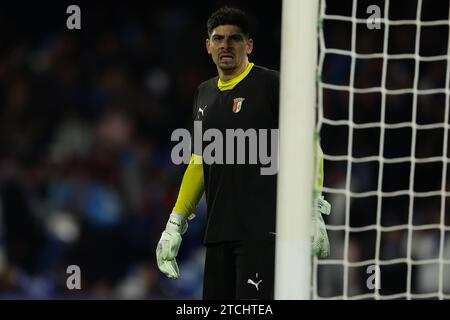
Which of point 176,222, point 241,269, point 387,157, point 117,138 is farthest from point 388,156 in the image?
point 241,269

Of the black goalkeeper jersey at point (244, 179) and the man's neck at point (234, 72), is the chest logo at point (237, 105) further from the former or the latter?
the man's neck at point (234, 72)

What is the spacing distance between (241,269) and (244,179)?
30 cm

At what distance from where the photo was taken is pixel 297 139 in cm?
269

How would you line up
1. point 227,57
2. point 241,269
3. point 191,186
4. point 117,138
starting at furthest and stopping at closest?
point 117,138, point 191,186, point 227,57, point 241,269

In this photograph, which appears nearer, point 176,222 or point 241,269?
point 241,269

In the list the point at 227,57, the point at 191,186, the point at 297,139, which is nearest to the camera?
the point at 297,139

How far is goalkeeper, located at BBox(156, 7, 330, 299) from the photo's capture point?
3268mm

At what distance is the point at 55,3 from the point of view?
6402 mm

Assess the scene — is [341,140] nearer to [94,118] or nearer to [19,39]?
[94,118]

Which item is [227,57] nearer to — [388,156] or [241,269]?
[241,269]

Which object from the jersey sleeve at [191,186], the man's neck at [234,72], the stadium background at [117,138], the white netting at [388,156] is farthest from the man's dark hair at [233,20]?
the stadium background at [117,138]

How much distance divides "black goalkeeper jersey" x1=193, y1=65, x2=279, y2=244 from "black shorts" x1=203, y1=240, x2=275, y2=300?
3 cm

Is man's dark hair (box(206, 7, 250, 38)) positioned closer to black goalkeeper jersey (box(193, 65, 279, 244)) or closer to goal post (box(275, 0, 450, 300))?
black goalkeeper jersey (box(193, 65, 279, 244))

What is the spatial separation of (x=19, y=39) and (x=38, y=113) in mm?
629
